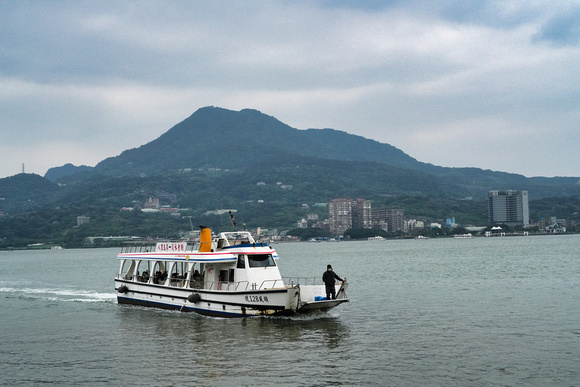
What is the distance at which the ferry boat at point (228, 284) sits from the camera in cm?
2944

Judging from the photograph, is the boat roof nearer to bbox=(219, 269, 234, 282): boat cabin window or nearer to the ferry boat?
the ferry boat

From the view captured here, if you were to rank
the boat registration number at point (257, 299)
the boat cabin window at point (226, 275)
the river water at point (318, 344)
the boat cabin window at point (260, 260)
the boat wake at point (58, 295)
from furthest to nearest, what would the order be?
the boat wake at point (58, 295)
the boat cabin window at point (226, 275)
the boat cabin window at point (260, 260)
the boat registration number at point (257, 299)
the river water at point (318, 344)

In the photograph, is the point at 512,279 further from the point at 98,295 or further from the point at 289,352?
the point at 289,352

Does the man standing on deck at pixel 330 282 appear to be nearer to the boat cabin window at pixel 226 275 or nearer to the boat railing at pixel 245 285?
the boat railing at pixel 245 285

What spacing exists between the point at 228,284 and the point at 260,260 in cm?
183

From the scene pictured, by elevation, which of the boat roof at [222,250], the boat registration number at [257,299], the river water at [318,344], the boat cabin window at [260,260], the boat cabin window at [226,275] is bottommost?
the river water at [318,344]

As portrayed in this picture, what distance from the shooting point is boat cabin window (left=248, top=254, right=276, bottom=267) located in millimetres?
31281

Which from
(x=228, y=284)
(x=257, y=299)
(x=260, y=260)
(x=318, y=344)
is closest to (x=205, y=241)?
(x=228, y=284)

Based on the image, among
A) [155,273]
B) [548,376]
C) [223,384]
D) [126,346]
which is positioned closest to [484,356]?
[548,376]

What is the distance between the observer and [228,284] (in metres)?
31.5

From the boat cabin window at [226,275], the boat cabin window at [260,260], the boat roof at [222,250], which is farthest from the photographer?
the boat cabin window at [226,275]

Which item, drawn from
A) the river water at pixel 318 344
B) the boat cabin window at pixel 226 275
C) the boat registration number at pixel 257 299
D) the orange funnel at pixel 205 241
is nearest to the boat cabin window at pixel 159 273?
the river water at pixel 318 344

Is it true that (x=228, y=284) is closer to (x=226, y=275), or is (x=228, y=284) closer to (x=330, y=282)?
(x=226, y=275)

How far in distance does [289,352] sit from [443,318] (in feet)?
33.3
